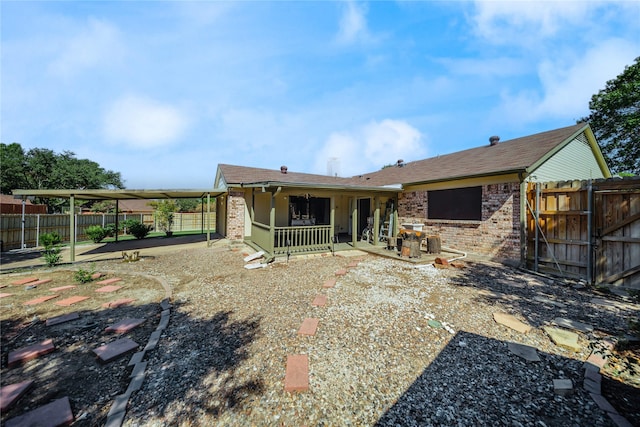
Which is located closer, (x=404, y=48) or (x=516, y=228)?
(x=516, y=228)

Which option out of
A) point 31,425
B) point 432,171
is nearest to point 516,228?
point 432,171

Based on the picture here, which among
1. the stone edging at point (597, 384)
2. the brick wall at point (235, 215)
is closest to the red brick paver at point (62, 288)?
the brick wall at point (235, 215)

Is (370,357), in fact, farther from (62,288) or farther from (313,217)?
(313,217)

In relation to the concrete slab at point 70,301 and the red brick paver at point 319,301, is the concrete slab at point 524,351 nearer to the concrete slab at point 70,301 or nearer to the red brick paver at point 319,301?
the red brick paver at point 319,301

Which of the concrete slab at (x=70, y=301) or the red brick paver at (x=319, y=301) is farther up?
the red brick paver at (x=319, y=301)

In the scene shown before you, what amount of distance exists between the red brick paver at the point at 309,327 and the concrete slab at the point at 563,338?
3186mm

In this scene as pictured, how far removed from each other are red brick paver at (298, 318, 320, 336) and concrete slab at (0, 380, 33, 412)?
2.74m

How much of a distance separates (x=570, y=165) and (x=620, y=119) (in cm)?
1377

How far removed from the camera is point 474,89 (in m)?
10.1

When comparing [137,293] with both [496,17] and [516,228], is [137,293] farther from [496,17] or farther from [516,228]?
[496,17]

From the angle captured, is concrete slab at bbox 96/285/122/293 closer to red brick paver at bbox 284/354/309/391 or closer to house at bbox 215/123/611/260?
house at bbox 215/123/611/260

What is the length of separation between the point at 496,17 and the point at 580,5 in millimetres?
1802

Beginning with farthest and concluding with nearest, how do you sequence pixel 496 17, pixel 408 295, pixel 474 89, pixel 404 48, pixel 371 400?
pixel 474 89
pixel 404 48
pixel 496 17
pixel 408 295
pixel 371 400

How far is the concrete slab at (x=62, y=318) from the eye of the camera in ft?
11.7
